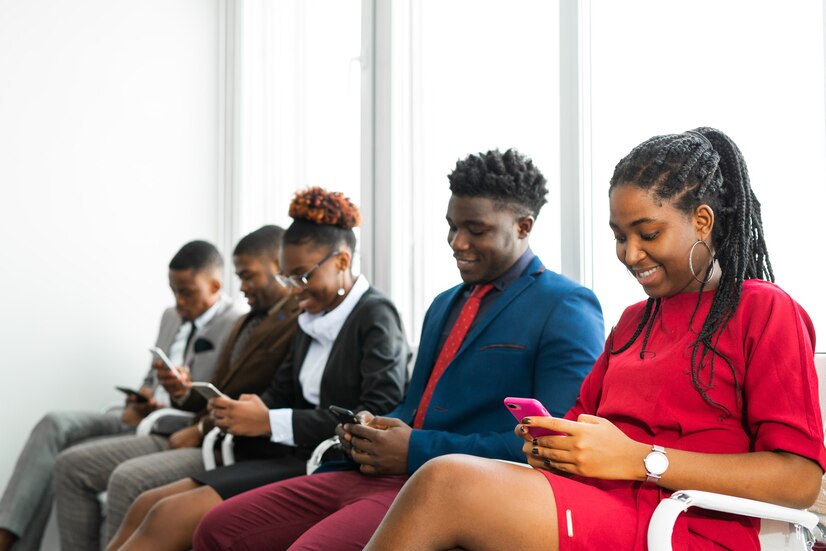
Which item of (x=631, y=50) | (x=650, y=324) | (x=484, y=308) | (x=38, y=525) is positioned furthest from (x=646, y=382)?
(x=38, y=525)

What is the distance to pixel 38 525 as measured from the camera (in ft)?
12.8

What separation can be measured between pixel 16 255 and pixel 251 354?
177 cm

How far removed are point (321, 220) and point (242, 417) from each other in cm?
75

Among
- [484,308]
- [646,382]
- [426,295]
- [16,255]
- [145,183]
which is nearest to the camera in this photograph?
[646,382]

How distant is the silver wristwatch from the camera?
1551mm

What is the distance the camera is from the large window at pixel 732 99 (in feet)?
7.73

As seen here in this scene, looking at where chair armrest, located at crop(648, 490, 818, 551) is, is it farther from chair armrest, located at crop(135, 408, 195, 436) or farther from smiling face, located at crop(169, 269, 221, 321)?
smiling face, located at crop(169, 269, 221, 321)

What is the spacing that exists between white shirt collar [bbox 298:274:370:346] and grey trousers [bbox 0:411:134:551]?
1.60 meters

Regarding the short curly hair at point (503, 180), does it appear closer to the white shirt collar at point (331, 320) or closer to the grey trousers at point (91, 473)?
the white shirt collar at point (331, 320)

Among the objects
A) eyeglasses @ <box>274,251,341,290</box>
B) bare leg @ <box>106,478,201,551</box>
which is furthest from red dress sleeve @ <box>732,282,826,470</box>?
bare leg @ <box>106,478,201,551</box>

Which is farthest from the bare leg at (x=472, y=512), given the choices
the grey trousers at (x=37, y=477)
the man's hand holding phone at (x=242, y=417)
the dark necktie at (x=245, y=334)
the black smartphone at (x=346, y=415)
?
the grey trousers at (x=37, y=477)

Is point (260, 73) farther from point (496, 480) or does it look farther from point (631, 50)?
point (496, 480)

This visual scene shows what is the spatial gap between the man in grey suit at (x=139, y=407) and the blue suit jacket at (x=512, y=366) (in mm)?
1777

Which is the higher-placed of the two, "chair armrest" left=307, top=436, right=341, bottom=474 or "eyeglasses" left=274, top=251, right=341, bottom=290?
"eyeglasses" left=274, top=251, right=341, bottom=290
